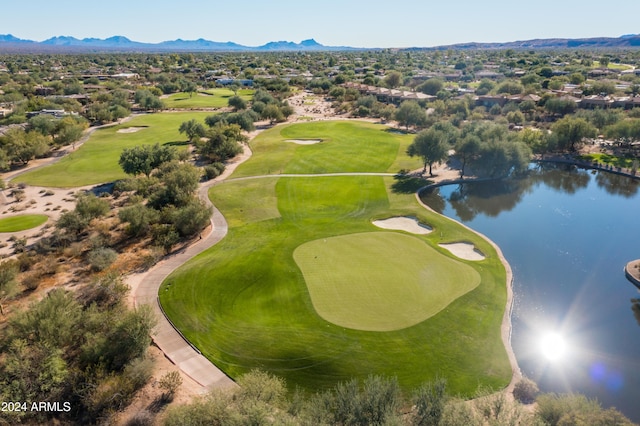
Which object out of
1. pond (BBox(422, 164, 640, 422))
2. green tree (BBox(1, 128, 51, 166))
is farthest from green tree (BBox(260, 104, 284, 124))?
pond (BBox(422, 164, 640, 422))

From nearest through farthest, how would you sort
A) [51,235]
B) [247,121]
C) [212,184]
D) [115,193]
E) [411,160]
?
[51,235], [115,193], [212,184], [411,160], [247,121]

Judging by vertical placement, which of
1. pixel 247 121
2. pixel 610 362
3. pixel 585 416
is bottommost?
pixel 610 362

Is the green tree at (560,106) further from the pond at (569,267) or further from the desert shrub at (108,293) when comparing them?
the desert shrub at (108,293)

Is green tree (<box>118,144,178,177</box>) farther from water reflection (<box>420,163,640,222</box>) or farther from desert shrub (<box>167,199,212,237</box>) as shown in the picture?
water reflection (<box>420,163,640,222</box>)

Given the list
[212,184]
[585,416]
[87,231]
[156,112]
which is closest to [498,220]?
[585,416]

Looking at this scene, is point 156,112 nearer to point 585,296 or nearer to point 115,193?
point 115,193
